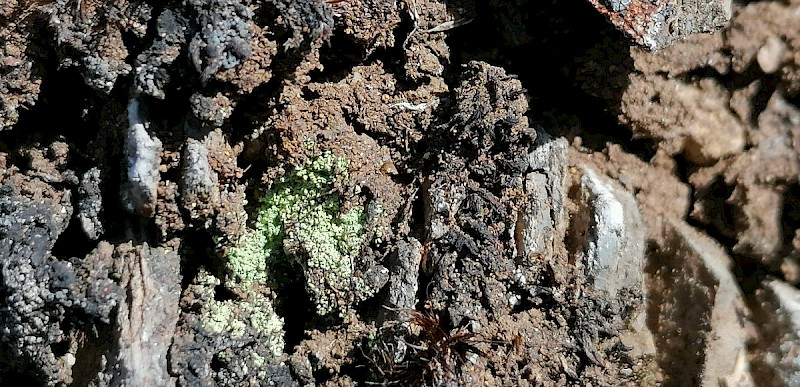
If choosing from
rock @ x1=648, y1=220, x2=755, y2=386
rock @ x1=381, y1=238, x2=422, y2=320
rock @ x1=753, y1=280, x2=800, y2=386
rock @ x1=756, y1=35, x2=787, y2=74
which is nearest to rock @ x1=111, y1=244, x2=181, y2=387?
rock @ x1=381, y1=238, x2=422, y2=320

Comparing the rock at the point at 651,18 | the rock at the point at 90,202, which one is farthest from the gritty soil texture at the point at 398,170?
the rock at the point at 651,18

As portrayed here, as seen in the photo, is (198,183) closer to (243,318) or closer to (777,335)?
(243,318)

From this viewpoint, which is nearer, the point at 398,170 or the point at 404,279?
the point at 404,279

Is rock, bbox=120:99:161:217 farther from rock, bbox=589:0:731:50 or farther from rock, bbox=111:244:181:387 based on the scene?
rock, bbox=589:0:731:50

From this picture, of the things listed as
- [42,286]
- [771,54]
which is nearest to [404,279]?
[42,286]

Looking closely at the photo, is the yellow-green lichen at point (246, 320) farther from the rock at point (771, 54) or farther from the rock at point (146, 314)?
the rock at point (771, 54)

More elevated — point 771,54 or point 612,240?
point 771,54
